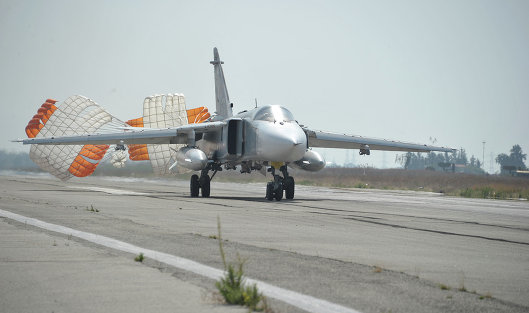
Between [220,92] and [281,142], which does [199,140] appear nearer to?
[220,92]

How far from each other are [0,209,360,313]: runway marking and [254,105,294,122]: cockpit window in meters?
13.9

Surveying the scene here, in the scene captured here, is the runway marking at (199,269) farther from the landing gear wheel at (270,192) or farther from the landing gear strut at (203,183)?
the landing gear strut at (203,183)

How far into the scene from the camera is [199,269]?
320 inches

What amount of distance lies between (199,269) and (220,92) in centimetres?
2714

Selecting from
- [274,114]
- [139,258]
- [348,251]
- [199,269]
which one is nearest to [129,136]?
[274,114]

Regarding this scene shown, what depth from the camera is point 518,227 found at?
677 inches

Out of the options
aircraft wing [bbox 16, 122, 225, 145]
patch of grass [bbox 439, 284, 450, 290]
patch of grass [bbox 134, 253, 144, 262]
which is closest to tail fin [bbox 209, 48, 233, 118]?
aircraft wing [bbox 16, 122, 225, 145]

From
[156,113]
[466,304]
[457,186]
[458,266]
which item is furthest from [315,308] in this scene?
[457,186]

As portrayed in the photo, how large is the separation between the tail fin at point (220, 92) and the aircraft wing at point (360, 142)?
15.1 ft

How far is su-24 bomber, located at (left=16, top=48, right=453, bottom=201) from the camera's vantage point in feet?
87.9

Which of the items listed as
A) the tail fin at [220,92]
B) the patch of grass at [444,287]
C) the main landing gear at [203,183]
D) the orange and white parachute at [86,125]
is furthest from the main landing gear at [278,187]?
the patch of grass at [444,287]

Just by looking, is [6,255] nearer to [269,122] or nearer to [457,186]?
[269,122]

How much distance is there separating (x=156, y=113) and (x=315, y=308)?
38.2m

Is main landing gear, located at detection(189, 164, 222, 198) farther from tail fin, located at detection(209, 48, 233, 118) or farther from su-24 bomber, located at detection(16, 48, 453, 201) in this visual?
tail fin, located at detection(209, 48, 233, 118)
